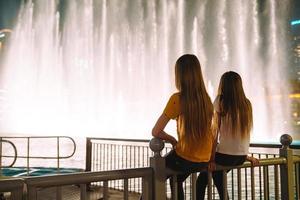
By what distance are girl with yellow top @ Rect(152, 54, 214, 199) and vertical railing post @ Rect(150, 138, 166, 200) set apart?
0.17 meters

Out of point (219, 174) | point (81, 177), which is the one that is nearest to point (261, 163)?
point (219, 174)

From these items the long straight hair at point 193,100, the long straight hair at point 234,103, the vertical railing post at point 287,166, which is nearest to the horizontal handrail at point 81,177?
the long straight hair at point 193,100

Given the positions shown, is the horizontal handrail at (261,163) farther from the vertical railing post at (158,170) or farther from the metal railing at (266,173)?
the vertical railing post at (158,170)

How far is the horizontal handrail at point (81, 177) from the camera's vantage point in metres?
2.19

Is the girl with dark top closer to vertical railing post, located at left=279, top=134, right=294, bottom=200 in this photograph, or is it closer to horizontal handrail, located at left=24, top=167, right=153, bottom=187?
vertical railing post, located at left=279, top=134, right=294, bottom=200

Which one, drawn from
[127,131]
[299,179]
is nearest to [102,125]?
[127,131]

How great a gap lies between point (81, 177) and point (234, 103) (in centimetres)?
171

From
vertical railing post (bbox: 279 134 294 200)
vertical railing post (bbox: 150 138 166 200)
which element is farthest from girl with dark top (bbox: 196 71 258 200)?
vertical railing post (bbox: 150 138 166 200)

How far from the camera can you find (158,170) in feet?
9.14

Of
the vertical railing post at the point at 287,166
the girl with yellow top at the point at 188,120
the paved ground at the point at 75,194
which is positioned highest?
the girl with yellow top at the point at 188,120

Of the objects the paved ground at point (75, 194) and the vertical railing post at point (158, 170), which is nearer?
the vertical railing post at point (158, 170)

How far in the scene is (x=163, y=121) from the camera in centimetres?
298

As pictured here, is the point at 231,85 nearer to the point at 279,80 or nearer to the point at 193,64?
the point at 193,64

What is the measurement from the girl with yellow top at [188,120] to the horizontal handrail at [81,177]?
37cm
